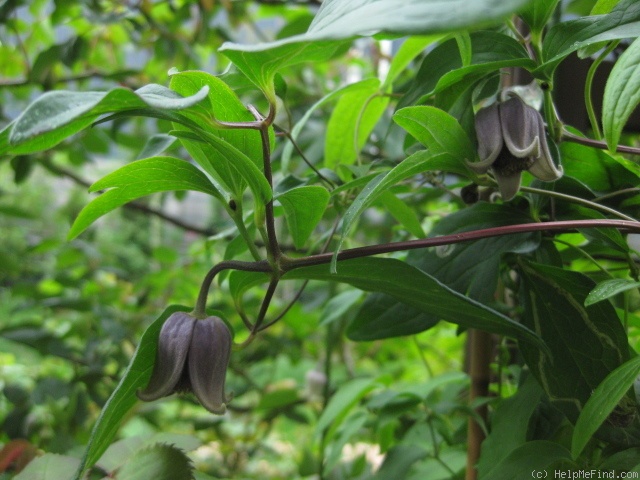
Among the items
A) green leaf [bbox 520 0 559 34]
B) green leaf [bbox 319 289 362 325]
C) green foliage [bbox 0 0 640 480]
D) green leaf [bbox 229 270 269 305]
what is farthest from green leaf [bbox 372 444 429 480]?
green leaf [bbox 520 0 559 34]

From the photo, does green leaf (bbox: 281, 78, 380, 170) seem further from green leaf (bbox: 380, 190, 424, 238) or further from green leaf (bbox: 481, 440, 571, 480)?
green leaf (bbox: 481, 440, 571, 480)

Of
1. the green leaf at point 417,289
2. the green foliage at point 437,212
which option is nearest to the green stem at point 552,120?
the green foliage at point 437,212

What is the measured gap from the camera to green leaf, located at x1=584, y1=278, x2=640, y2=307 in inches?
10.7

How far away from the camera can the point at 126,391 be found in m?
0.30

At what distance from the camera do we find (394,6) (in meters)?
0.19

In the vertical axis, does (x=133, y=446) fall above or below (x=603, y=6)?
below

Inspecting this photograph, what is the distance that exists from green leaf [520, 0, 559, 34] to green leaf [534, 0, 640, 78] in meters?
0.02

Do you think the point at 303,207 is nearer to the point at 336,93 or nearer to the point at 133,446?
the point at 336,93

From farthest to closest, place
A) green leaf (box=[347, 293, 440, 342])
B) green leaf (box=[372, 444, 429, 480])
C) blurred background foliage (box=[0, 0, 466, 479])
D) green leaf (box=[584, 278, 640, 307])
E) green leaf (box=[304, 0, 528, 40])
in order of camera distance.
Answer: blurred background foliage (box=[0, 0, 466, 479]) → green leaf (box=[372, 444, 429, 480]) → green leaf (box=[347, 293, 440, 342]) → green leaf (box=[584, 278, 640, 307]) → green leaf (box=[304, 0, 528, 40])

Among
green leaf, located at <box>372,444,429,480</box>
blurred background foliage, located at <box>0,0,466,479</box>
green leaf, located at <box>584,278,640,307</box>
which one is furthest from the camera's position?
blurred background foliage, located at <box>0,0,466,479</box>

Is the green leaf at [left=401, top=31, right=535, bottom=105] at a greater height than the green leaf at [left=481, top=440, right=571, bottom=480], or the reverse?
the green leaf at [left=401, top=31, right=535, bottom=105]

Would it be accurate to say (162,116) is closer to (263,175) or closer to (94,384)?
(263,175)

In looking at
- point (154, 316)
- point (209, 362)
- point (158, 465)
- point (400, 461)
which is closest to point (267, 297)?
point (209, 362)

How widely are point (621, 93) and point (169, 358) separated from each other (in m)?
0.23
